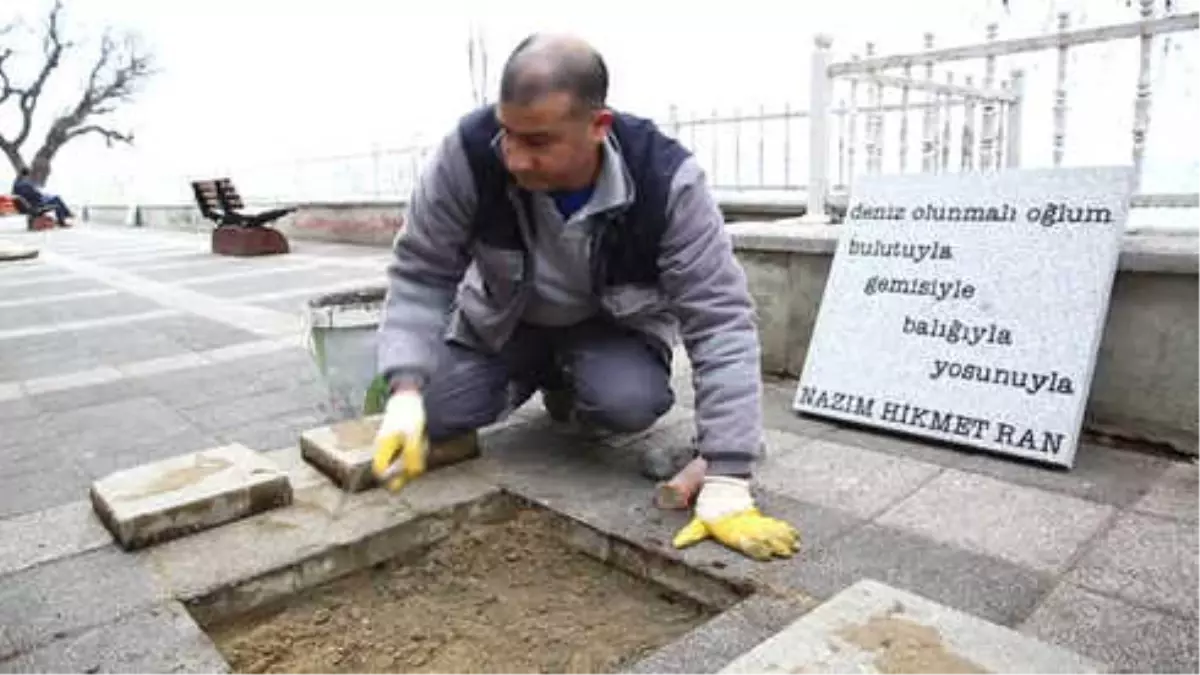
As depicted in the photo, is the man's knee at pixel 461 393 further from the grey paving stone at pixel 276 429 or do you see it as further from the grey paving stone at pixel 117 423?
the grey paving stone at pixel 117 423

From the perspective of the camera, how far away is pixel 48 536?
2.15 meters

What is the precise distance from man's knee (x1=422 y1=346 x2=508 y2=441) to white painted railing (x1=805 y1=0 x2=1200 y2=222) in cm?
190

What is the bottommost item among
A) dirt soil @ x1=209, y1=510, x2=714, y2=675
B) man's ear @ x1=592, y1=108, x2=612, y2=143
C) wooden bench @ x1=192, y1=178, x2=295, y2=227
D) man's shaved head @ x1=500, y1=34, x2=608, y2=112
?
dirt soil @ x1=209, y1=510, x2=714, y2=675

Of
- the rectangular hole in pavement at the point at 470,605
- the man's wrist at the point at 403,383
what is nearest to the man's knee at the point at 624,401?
the rectangular hole in pavement at the point at 470,605

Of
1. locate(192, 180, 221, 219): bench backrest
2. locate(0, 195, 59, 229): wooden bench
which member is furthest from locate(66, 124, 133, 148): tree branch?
locate(192, 180, 221, 219): bench backrest

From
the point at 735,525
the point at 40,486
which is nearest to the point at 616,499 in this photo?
the point at 735,525

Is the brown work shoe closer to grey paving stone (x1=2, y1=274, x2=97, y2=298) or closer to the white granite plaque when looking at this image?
the white granite plaque

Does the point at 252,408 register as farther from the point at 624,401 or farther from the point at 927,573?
the point at 927,573

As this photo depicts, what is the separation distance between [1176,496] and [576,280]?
1624mm

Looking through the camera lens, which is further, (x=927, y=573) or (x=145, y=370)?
(x=145, y=370)

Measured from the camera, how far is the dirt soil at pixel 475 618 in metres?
1.73

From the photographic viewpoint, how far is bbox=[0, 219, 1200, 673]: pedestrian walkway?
165 cm

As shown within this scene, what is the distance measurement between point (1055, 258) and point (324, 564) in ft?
7.39

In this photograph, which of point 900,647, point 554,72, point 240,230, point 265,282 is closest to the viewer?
point 900,647
